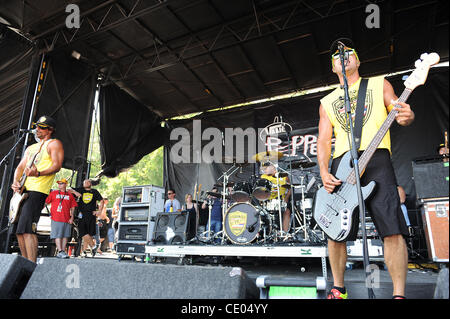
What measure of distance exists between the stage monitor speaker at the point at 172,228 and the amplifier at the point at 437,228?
4470 mm

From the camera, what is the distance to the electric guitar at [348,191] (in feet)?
5.82

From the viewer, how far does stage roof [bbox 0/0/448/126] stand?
20.3 ft

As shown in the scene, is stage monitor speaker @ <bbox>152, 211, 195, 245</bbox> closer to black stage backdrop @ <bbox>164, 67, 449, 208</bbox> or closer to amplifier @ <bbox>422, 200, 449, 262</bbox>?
black stage backdrop @ <bbox>164, 67, 449, 208</bbox>

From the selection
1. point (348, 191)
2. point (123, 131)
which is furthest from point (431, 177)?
point (123, 131)

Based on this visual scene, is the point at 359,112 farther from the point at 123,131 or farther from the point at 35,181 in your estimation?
the point at 123,131

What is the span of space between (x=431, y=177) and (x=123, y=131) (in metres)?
8.55

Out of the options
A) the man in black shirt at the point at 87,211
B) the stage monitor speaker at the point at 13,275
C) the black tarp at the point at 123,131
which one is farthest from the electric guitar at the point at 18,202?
the black tarp at the point at 123,131

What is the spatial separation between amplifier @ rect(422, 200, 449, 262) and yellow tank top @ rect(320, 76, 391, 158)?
23.9 inches

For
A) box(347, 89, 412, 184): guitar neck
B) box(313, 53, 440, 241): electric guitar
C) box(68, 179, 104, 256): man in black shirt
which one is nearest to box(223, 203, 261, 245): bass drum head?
box(313, 53, 440, 241): electric guitar

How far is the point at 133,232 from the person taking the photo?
618 centimetres

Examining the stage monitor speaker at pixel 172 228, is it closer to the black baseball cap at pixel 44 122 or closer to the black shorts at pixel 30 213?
the black shorts at pixel 30 213

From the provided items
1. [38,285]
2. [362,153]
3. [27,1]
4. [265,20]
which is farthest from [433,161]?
[27,1]
